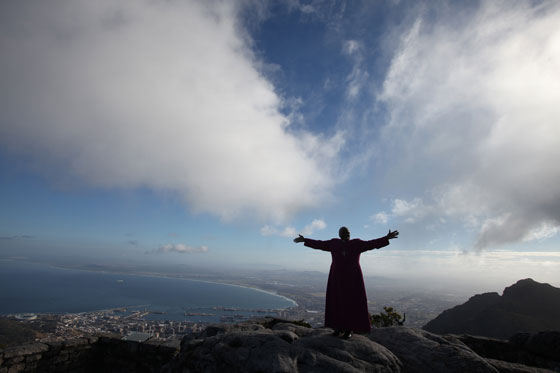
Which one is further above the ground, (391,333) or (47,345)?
(391,333)

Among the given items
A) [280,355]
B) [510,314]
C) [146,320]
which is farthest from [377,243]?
[146,320]

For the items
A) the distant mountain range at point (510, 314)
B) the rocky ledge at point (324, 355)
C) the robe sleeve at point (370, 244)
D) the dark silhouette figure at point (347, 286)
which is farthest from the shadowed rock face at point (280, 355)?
the distant mountain range at point (510, 314)

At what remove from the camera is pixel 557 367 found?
6895 mm

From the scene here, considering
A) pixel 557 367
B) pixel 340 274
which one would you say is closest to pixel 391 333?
pixel 340 274

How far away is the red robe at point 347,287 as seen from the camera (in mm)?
5371

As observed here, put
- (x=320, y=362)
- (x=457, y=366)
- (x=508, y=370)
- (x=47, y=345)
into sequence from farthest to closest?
1. (x=47, y=345)
2. (x=508, y=370)
3. (x=457, y=366)
4. (x=320, y=362)

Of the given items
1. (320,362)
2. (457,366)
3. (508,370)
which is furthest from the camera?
(508,370)

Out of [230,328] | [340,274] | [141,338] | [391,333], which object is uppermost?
[340,274]

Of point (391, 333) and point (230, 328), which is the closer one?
point (391, 333)

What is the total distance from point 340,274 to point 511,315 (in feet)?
176

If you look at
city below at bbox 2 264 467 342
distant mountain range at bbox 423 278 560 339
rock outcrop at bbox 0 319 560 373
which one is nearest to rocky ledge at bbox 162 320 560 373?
rock outcrop at bbox 0 319 560 373

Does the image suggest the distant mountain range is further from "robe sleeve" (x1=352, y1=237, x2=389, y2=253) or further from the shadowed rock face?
the shadowed rock face

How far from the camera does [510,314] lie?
3988 centimetres

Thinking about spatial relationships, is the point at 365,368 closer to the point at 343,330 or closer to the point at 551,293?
the point at 343,330
